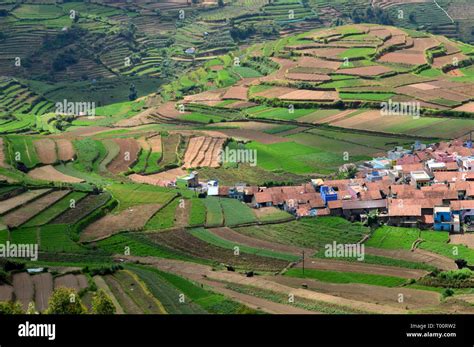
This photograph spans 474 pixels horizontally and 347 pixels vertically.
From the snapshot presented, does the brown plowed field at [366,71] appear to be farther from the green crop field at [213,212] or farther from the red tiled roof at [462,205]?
the red tiled roof at [462,205]

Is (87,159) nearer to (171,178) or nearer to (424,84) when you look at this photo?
(171,178)

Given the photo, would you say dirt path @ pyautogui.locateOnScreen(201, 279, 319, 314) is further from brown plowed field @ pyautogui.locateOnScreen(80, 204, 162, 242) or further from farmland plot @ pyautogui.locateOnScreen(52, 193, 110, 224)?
farmland plot @ pyautogui.locateOnScreen(52, 193, 110, 224)

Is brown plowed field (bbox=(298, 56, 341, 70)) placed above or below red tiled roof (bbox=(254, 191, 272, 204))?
above

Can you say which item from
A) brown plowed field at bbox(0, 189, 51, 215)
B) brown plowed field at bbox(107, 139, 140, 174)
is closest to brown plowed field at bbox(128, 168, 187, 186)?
brown plowed field at bbox(107, 139, 140, 174)

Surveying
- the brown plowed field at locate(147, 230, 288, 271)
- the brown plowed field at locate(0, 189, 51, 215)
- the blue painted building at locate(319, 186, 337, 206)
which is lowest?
the brown plowed field at locate(147, 230, 288, 271)

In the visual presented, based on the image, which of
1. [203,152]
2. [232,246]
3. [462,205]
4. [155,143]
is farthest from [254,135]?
[232,246]

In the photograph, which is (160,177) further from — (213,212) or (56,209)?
(56,209)

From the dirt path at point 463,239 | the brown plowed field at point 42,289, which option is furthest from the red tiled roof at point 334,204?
the brown plowed field at point 42,289
